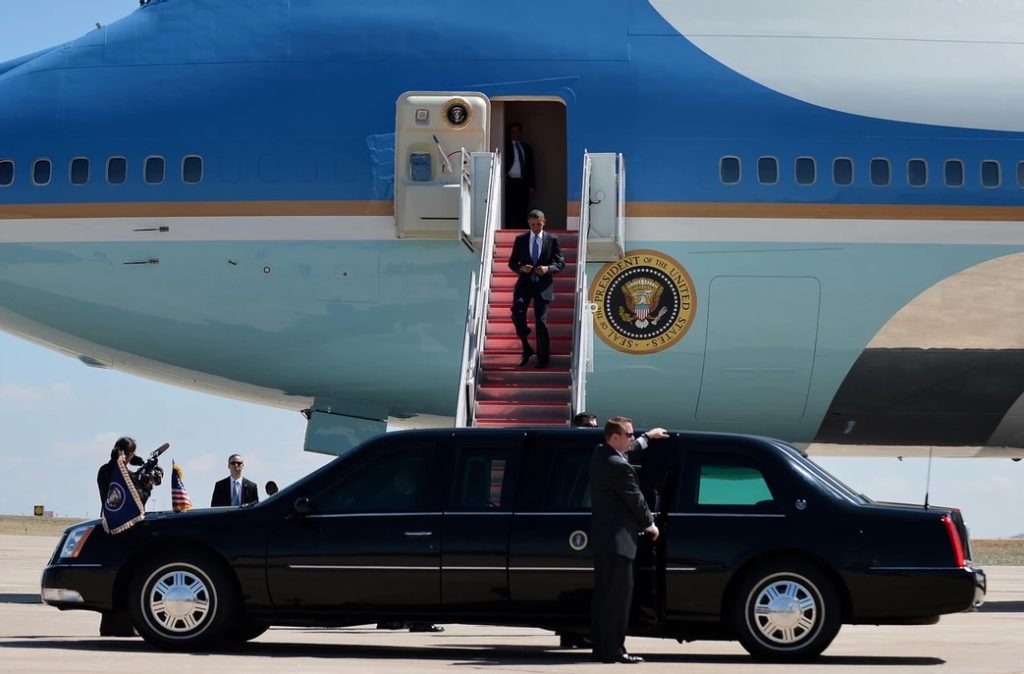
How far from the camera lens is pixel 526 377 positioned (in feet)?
49.9

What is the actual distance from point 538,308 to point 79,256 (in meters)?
5.19

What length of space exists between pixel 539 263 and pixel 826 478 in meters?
5.43

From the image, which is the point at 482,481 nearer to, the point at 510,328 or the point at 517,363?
the point at 517,363

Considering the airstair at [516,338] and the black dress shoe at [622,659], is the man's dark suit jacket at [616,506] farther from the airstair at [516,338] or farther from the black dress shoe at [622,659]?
the airstair at [516,338]

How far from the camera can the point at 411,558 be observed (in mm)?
10547

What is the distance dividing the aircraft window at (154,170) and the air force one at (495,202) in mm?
43

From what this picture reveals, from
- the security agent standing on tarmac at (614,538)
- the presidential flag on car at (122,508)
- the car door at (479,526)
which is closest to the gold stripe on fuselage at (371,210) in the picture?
the presidential flag on car at (122,508)

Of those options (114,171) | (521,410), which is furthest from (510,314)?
(114,171)

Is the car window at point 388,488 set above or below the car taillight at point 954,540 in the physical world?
above

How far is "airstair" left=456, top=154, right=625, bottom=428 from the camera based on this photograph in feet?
48.4

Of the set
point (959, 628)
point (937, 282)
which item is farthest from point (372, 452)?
point (937, 282)

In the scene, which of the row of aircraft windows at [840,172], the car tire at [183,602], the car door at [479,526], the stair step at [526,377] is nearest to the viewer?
the car door at [479,526]

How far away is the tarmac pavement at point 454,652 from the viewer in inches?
377

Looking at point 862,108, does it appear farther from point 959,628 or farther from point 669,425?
point 959,628
